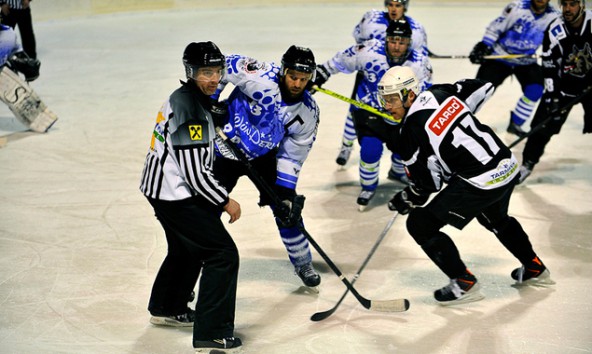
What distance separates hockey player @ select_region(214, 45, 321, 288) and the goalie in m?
2.93

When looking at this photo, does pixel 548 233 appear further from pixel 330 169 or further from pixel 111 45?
pixel 111 45

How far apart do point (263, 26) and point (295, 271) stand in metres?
7.33

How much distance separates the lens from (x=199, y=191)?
9.37ft

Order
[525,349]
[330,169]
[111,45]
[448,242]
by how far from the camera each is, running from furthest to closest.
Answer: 1. [111,45]
2. [330,169]
3. [448,242]
4. [525,349]

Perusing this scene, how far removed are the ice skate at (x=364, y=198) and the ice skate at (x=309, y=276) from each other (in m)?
1.09

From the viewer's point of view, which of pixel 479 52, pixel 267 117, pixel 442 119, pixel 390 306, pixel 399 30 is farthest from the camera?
pixel 479 52

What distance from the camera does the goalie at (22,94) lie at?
19.7ft

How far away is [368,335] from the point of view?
10.7ft

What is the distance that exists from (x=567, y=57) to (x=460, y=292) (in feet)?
6.13

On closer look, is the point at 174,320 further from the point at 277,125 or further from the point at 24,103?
the point at 24,103

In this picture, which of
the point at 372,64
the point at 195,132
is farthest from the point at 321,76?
the point at 195,132

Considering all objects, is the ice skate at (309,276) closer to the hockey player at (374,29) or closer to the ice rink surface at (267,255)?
the ice rink surface at (267,255)

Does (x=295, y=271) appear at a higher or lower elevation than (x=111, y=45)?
higher

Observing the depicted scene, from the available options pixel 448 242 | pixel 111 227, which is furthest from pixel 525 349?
pixel 111 227
